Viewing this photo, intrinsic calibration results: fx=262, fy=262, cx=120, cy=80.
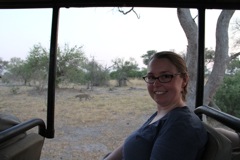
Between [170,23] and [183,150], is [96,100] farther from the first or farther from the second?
[183,150]

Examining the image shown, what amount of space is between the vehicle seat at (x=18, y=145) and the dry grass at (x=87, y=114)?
3.75 feet

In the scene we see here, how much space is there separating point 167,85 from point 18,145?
0.75 m

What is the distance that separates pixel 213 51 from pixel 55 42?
164 cm

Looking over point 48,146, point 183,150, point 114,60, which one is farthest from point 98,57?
point 183,150

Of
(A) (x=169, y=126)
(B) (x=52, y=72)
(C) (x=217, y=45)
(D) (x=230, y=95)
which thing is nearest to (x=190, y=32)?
(C) (x=217, y=45)

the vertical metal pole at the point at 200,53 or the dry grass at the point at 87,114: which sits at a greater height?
the vertical metal pole at the point at 200,53

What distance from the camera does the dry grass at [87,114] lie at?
2.63m

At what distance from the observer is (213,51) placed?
2.67 metres

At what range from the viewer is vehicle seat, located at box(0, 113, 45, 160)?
1.13 meters

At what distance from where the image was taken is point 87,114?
10.6ft

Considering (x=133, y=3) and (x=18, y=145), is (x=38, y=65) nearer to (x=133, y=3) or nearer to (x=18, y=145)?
(x=133, y=3)

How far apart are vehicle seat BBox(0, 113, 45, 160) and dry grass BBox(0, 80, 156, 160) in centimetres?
114

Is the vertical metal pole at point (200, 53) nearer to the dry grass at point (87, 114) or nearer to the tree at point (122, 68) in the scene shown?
the dry grass at point (87, 114)

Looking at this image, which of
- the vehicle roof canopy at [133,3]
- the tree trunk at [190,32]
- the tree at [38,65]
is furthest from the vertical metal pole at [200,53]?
the tree at [38,65]
